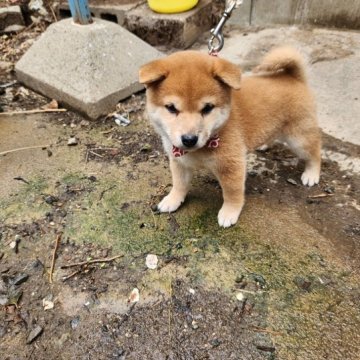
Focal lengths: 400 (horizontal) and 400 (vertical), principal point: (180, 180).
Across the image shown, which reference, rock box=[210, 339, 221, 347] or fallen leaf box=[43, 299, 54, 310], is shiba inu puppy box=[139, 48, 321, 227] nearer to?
rock box=[210, 339, 221, 347]

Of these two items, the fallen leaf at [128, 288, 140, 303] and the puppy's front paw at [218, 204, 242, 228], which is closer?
the fallen leaf at [128, 288, 140, 303]

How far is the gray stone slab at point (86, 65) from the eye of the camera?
3.48m

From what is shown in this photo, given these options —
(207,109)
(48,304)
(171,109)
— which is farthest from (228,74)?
(48,304)

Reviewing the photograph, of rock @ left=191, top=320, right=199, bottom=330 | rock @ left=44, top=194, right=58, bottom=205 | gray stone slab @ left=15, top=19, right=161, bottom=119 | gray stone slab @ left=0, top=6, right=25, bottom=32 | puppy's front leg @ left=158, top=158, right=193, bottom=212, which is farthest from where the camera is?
gray stone slab @ left=0, top=6, right=25, bottom=32

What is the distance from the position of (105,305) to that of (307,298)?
1018 millimetres

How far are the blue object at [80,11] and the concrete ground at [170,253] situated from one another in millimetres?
1114

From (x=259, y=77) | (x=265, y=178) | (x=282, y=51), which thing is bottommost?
(x=265, y=178)

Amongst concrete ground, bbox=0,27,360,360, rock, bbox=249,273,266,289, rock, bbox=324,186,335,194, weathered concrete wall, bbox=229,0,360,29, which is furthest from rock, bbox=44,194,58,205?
weathered concrete wall, bbox=229,0,360,29

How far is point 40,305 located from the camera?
205 cm

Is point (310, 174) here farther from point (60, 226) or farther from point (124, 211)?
point (60, 226)

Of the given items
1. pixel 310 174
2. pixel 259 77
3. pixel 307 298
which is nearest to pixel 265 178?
pixel 310 174

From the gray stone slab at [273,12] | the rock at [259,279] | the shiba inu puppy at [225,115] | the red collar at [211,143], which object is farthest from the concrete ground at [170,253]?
the gray stone slab at [273,12]

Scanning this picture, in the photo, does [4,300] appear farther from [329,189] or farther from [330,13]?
[330,13]

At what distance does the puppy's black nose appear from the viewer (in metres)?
1.91
